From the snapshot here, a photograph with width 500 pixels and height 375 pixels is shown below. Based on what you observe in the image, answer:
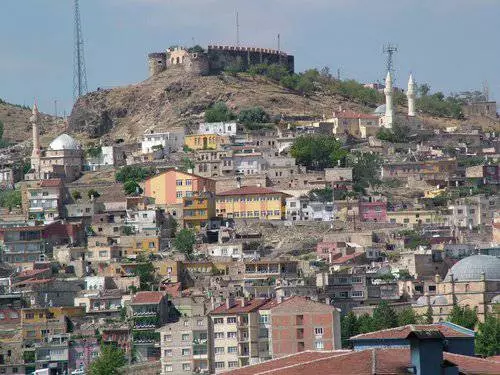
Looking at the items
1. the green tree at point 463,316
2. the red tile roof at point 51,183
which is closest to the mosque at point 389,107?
the red tile roof at point 51,183

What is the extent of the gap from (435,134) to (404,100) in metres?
12.8

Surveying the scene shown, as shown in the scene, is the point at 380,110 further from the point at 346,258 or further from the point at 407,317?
the point at 407,317

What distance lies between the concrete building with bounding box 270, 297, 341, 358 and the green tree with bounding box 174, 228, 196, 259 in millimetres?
20818

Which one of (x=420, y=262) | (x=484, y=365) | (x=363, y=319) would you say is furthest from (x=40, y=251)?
(x=484, y=365)

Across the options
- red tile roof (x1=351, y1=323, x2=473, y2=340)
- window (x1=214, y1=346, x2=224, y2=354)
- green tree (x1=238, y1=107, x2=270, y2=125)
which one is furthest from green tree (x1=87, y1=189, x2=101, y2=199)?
red tile roof (x1=351, y1=323, x2=473, y2=340)

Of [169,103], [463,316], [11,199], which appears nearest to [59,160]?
[11,199]

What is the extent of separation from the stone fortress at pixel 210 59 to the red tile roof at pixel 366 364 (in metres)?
87.8

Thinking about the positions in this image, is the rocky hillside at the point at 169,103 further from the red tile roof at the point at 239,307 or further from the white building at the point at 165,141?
the red tile roof at the point at 239,307

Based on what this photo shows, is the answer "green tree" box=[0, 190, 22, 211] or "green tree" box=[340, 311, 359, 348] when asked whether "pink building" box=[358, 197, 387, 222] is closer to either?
"green tree" box=[0, 190, 22, 211]

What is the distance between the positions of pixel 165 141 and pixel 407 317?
127 feet

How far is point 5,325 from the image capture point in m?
66.1

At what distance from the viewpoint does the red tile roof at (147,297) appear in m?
63.5

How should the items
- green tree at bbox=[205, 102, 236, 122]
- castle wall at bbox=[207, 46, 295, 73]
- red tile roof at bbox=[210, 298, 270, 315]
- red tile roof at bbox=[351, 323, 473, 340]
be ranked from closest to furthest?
red tile roof at bbox=[351, 323, 473, 340]
red tile roof at bbox=[210, 298, 270, 315]
green tree at bbox=[205, 102, 236, 122]
castle wall at bbox=[207, 46, 295, 73]

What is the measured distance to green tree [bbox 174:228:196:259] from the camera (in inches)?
2955
